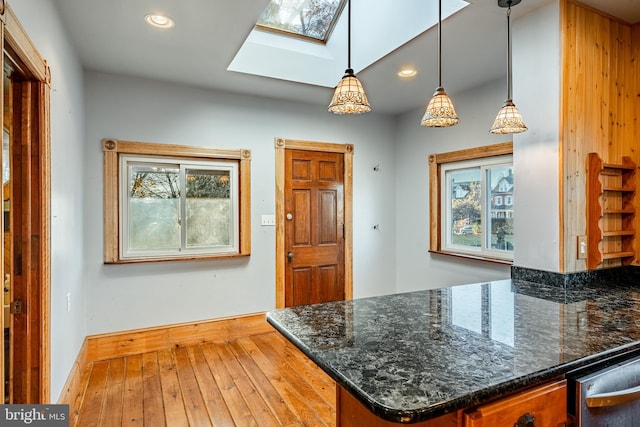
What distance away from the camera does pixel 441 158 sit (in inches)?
153

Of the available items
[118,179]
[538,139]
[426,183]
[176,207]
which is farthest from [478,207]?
[118,179]

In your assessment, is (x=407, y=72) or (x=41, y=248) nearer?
(x=41, y=248)

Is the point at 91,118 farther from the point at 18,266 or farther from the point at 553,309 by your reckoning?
the point at 553,309

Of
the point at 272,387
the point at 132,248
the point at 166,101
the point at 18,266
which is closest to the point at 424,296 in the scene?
the point at 272,387

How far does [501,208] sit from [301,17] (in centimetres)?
259

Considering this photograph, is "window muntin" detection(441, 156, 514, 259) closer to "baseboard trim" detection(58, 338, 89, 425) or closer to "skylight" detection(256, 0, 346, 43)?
"skylight" detection(256, 0, 346, 43)

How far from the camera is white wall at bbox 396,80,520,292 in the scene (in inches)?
134

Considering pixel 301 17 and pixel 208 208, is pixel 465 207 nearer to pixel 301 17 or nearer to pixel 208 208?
pixel 301 17

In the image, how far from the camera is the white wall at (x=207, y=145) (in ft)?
10.4

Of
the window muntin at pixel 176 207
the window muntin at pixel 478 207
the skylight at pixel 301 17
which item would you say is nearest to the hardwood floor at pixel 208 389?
the window muntin at pixel 176 207

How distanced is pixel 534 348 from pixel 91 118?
11.7ft

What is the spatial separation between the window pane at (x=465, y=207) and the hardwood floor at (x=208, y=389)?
206 centimetres

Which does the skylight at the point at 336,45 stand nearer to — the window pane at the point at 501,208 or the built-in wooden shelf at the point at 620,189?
the built-in wooden shelf at the point at 620,189

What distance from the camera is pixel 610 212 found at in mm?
2129
